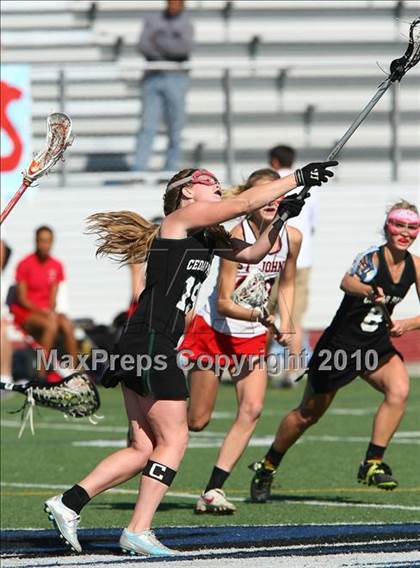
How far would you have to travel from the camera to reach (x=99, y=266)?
750 inches

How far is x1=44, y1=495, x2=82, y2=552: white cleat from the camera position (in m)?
7.07

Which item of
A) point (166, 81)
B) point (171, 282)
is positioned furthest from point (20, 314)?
point (171, 282)

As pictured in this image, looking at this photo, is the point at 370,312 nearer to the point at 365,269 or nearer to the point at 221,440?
the point at 365,269

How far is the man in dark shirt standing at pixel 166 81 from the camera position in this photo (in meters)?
19.2

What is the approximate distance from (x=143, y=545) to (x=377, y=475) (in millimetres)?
2426

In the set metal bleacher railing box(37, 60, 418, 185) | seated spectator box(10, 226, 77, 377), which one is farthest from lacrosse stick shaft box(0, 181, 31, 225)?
metal bleacher railing box(37, 60, 418, 185)

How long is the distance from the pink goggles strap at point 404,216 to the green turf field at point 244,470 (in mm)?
1636

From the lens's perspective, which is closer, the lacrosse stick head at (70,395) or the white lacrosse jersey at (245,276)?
the lacrosse stick head at (70,395)

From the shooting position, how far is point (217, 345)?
9.15 meters

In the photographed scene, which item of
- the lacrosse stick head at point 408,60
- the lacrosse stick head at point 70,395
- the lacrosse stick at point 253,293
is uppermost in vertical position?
the lacrosse stick head at point 408,60

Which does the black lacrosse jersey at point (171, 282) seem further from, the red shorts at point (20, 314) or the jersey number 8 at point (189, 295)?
the red shorts at point (20, 314)

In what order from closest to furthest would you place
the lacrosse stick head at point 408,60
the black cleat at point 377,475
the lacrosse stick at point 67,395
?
the lacrosse stick head at point 408,60 < the lacrosse stick at point 67,395 < the black cleat at point 377,475

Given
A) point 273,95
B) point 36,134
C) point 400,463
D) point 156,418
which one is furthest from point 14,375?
point 156,418

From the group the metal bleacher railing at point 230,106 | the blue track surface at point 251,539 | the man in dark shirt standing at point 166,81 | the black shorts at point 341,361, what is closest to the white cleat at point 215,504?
the blue track surface at point 251,539
